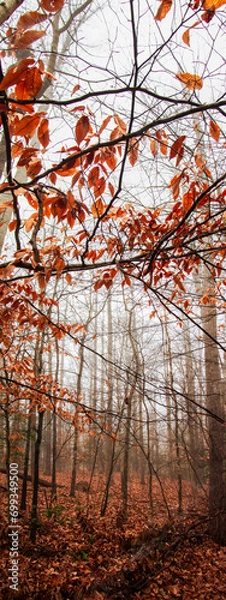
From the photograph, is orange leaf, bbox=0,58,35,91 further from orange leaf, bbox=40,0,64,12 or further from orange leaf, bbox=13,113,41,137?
orange leaf, bbox=40,0,64,12

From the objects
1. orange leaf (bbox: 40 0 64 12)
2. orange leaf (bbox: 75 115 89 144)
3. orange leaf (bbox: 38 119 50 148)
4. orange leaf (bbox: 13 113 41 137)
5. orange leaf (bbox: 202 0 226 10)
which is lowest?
orange leaf (bbox: 13 113 41 137)

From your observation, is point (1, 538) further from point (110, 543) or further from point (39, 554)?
point (110, 543)

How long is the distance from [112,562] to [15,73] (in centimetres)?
549

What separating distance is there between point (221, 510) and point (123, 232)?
4706mm

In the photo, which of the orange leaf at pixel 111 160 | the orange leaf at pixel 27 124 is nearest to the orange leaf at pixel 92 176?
the orange leaf at pixel 111 160

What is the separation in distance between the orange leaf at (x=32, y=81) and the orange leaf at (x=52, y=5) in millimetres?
244

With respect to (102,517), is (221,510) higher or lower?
higher

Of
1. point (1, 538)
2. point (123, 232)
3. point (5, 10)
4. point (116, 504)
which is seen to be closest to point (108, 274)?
point (123, 232)

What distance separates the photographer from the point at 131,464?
18.5 m

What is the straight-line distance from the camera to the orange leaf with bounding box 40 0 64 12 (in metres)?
0.88

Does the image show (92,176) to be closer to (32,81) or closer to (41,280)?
(32,81)

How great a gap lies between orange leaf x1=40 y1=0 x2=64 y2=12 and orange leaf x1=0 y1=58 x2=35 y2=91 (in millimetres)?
284

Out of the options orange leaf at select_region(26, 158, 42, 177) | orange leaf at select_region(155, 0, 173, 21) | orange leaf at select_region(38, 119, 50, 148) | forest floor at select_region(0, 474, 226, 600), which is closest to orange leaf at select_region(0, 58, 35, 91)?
orange leaf at select_region(38, 119, 50, 148)

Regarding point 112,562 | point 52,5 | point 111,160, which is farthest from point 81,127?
point 112,562
